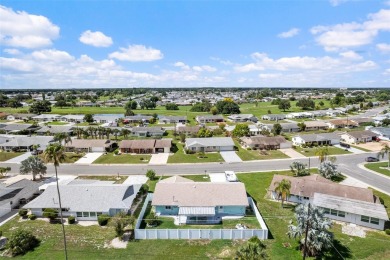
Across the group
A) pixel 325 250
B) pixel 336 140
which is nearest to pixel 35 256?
pixel 325 250

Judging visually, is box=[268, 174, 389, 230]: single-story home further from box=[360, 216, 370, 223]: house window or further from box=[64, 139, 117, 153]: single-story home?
box=[64, 139, 117, 153]: single-story home

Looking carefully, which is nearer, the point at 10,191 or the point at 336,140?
the point at 10,191

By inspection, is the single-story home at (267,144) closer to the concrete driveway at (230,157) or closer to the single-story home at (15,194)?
the concrete driveway at (230,157)

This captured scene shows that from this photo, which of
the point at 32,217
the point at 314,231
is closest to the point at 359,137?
the point at 314,231

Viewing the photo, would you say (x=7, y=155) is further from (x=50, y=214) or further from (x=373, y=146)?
(x=373, y=146)

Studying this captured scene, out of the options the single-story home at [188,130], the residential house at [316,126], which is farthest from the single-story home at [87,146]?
the residential house at [316,126]

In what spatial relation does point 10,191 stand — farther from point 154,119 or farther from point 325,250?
point 154,119
